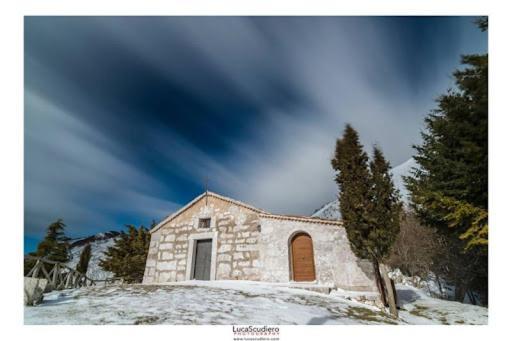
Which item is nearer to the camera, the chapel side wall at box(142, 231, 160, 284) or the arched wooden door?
the arched wooden door

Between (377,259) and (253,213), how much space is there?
4.05 metres

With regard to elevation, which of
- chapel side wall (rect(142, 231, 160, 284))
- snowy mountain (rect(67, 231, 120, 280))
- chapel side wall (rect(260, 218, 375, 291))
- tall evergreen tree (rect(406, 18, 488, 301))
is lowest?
snowy mountain (rect(67, 231, 120, 280))

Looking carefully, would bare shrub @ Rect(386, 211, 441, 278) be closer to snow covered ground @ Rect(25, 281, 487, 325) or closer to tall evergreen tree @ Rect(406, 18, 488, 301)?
tall evergreen tree @ Rect(406, 18, 488, 301)

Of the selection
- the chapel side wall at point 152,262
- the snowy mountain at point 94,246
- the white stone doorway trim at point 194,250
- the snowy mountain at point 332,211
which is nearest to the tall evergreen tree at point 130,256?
the chapel side wall at point 152,262

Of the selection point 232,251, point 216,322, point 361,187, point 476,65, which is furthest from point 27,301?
point 476,65

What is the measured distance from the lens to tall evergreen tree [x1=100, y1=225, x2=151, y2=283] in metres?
14.9

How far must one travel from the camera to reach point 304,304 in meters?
4.38

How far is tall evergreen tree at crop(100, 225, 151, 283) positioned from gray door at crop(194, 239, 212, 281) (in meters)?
8.12

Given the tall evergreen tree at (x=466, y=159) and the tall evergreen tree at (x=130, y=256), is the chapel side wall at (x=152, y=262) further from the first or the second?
the tall evergreen tree at (x=466, y=159)

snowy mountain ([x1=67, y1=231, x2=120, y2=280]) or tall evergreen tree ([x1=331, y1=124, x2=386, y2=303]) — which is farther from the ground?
tall evergreen tree ([x1=331, y1=124, x2=386, y2=303])
